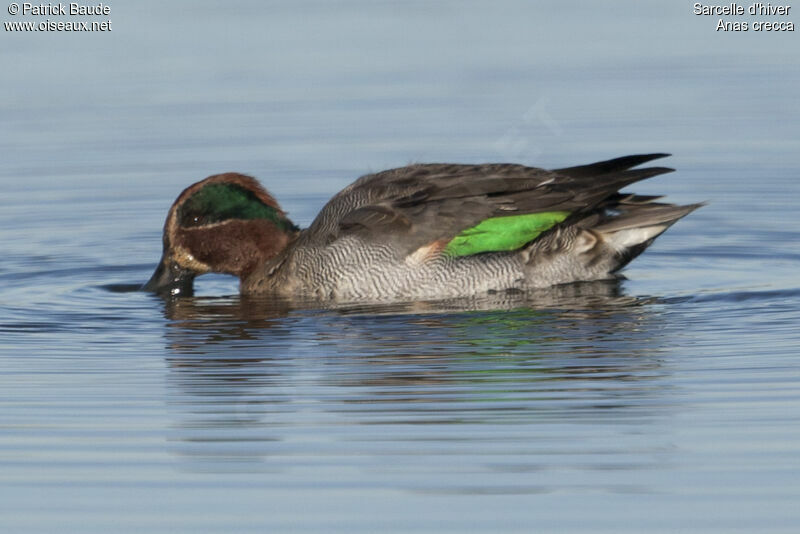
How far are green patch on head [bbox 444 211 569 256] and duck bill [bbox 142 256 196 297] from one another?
228cm

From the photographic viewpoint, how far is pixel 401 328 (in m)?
11.5

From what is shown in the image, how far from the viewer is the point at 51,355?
10.9 metres

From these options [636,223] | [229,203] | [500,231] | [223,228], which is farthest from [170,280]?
[636,223]

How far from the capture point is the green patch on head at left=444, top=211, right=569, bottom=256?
1239cm

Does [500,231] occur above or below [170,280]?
above

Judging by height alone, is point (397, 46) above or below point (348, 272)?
above

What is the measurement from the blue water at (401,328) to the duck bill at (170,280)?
1.02 ft

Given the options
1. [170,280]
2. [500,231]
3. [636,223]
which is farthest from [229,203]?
[636,223]

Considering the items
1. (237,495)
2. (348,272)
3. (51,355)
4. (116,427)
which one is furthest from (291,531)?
(348,272)

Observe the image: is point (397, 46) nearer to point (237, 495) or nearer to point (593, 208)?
point (593, 208)

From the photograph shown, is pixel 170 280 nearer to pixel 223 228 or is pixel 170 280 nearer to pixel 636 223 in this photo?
pixel 223 228

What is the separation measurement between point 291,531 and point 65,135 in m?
11.8

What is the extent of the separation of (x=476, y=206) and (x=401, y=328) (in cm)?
136

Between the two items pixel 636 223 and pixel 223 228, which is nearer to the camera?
pixel 636 223
